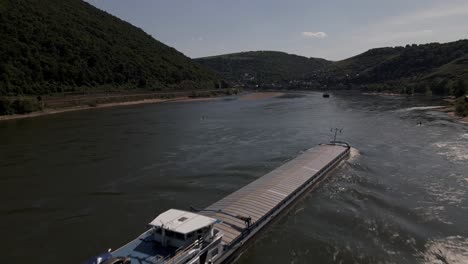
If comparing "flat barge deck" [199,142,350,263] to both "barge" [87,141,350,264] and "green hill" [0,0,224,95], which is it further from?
"green hill" [0,0,224,95]

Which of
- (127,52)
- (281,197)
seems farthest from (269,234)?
(127,52)

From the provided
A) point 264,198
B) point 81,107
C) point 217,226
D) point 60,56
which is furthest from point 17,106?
point 217,226

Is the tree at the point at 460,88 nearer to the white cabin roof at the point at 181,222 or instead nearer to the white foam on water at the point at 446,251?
the white foam on water at the point at 446,251

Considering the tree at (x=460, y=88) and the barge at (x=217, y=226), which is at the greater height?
the tree at (x=460, y=88)

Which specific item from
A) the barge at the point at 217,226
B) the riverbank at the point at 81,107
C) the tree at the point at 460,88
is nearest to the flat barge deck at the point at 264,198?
the barge at the point at 217,226

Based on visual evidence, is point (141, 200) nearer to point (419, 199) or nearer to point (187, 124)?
point (419, 199)

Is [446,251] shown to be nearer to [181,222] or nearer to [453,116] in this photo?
[181,222]
